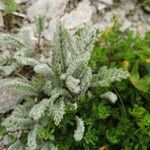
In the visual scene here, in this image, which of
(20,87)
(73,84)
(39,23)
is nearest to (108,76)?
(73,84)

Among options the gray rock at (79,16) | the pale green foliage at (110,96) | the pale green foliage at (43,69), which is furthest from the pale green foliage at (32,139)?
the gray rock at (79,16)

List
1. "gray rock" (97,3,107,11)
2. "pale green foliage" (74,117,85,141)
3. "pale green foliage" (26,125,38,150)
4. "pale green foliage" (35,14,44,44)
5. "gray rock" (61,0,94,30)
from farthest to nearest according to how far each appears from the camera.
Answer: "gray rock" (97,3,107,11) → "gray rock" (61,0,94,30) → "pale green foliage" (35,14,44,44) → "pale green foliage" (26,125,38,150) → "pale green foliage" (74,117,85,141)

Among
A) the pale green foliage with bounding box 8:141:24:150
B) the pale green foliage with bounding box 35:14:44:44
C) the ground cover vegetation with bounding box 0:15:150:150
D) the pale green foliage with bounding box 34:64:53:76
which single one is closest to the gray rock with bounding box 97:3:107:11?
the ground cover vegetation with bounding box 0:15:150:150

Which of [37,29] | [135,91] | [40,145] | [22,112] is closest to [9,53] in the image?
[37,29]

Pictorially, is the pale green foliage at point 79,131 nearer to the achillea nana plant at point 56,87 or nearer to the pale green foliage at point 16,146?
the achillea nana plant at point 56,87

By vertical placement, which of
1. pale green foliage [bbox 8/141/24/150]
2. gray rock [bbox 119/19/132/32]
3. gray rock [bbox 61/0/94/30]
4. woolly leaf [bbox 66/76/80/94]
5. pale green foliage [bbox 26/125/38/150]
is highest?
gray rock [bbox 61/0/94/30]

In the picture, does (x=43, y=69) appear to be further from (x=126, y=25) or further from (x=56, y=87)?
(x=126, y=25)

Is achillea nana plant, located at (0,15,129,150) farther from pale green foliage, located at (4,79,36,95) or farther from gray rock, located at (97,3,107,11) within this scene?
gray rock, located at (97,3,107,11)
